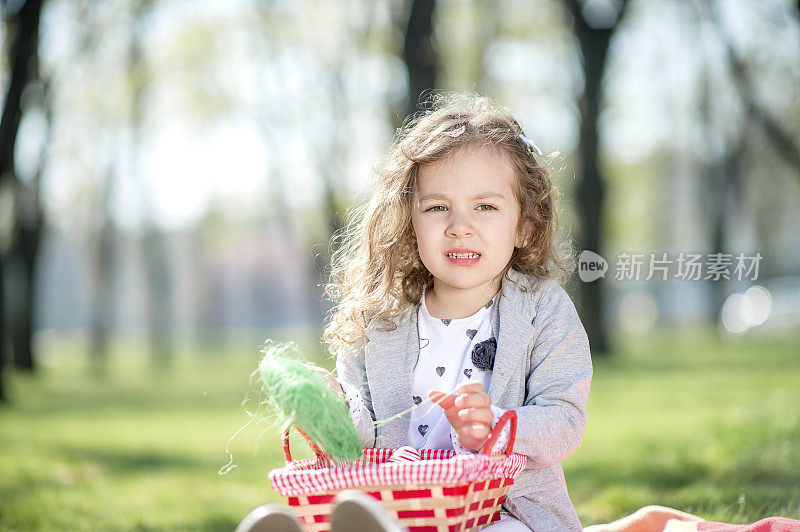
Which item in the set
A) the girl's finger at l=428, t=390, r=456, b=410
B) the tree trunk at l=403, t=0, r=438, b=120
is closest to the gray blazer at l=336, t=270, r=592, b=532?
the girl's finger at l=428, t=390, r=456, b=410

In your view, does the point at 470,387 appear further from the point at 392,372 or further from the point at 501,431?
the point at 392,372

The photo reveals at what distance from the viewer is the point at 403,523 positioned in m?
2.03

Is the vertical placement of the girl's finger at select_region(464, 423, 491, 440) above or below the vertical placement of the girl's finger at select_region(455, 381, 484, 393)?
below

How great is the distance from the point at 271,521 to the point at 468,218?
123cm

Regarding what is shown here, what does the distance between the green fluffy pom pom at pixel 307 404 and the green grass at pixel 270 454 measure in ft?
0.81

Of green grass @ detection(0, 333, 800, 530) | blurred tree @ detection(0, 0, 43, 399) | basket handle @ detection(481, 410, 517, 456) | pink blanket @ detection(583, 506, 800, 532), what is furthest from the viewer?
blurred tree @ detection(0, 0, 43, 399)

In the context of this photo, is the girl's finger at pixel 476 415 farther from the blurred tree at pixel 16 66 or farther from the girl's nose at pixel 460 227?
the blurred tree at pixel 16 66

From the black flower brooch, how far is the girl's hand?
48 cm

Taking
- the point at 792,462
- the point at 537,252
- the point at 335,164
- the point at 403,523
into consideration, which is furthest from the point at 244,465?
the point at 335,164

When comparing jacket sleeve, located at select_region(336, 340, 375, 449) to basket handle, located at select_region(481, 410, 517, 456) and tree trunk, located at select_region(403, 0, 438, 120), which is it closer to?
basket handle, located at select_region(481, 410, 517, 456)

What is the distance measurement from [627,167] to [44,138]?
20.2m

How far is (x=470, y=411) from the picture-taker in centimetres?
215

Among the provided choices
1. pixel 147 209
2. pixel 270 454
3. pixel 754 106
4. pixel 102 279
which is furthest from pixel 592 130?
pixel 102 279

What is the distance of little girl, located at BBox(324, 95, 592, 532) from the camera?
2523 millimetres
